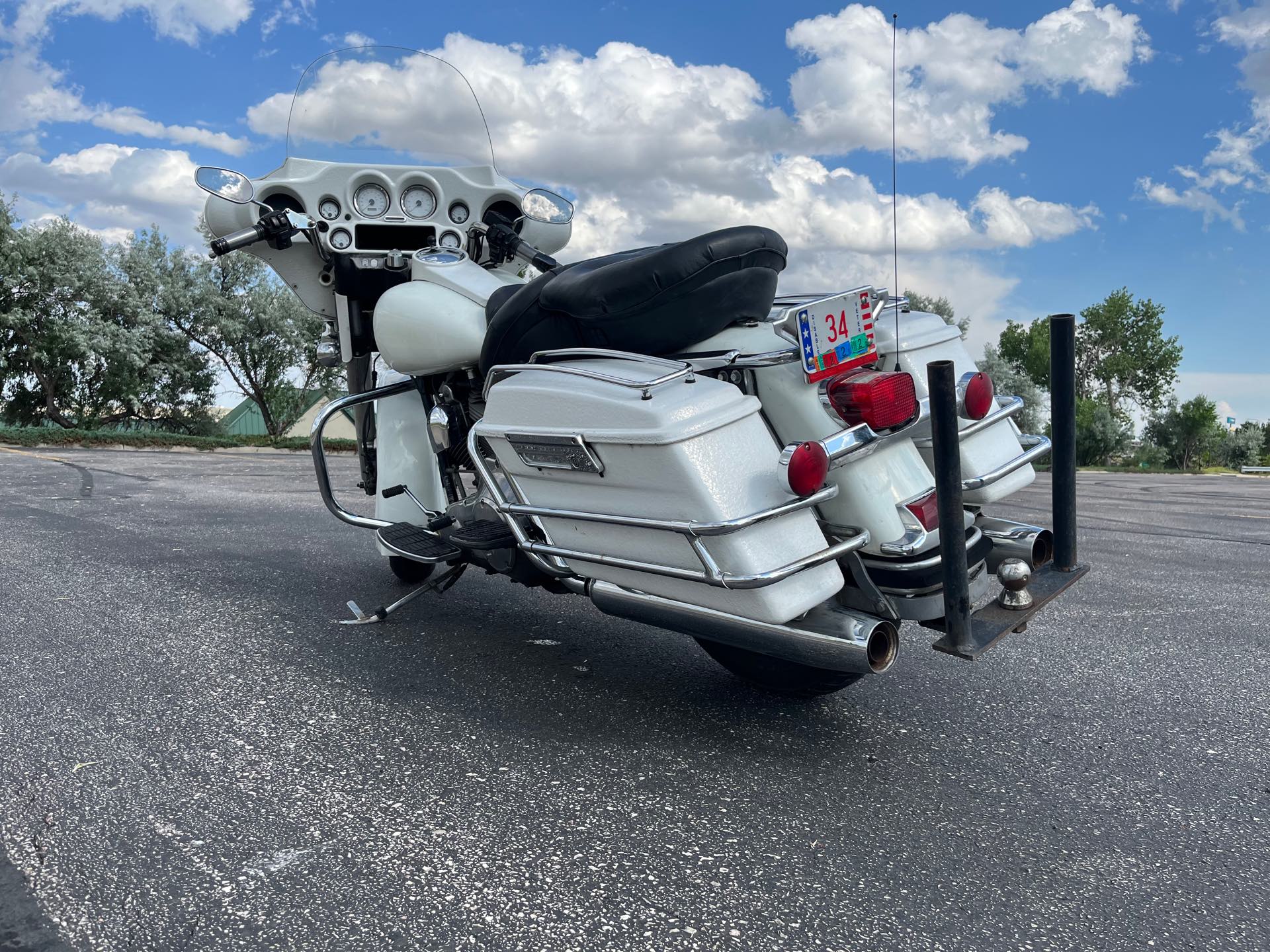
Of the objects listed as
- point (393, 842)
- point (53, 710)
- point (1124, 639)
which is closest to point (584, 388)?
point (393, 842)

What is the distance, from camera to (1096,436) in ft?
132

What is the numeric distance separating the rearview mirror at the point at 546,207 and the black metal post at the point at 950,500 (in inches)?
102

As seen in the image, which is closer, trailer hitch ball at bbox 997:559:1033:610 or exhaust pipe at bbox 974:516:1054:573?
trailer hitch ball at bbox 997:559:1033:610

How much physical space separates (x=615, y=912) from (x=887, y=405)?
4.60 ft

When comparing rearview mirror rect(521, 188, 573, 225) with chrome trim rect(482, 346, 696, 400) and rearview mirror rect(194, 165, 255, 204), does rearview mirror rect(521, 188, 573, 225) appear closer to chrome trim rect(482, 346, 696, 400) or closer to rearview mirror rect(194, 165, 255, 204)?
rearview mirror rect(194, 165, 255, 204)

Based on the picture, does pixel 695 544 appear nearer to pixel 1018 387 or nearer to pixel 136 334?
pixel 136 334

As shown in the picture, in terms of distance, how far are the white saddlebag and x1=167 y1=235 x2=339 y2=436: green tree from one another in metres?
28.2

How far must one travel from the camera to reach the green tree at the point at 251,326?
97.2 ft

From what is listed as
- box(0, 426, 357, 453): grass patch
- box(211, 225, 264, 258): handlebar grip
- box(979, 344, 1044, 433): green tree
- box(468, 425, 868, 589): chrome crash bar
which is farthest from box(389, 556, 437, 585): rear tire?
box(979, 344, 1044, 433): green tree

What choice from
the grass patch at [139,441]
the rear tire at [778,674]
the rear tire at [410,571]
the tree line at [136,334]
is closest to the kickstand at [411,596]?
the rear tire at [410,571]

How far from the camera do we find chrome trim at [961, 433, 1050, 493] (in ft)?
8.99

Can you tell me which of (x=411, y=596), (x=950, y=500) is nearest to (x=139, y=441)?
(x=411, y=596)

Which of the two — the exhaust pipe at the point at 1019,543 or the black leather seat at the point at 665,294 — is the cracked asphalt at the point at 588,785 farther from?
the black leather seat at the point at 665,294

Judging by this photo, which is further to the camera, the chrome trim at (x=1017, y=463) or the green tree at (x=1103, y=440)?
the green tree at (x=1103, y=440)
